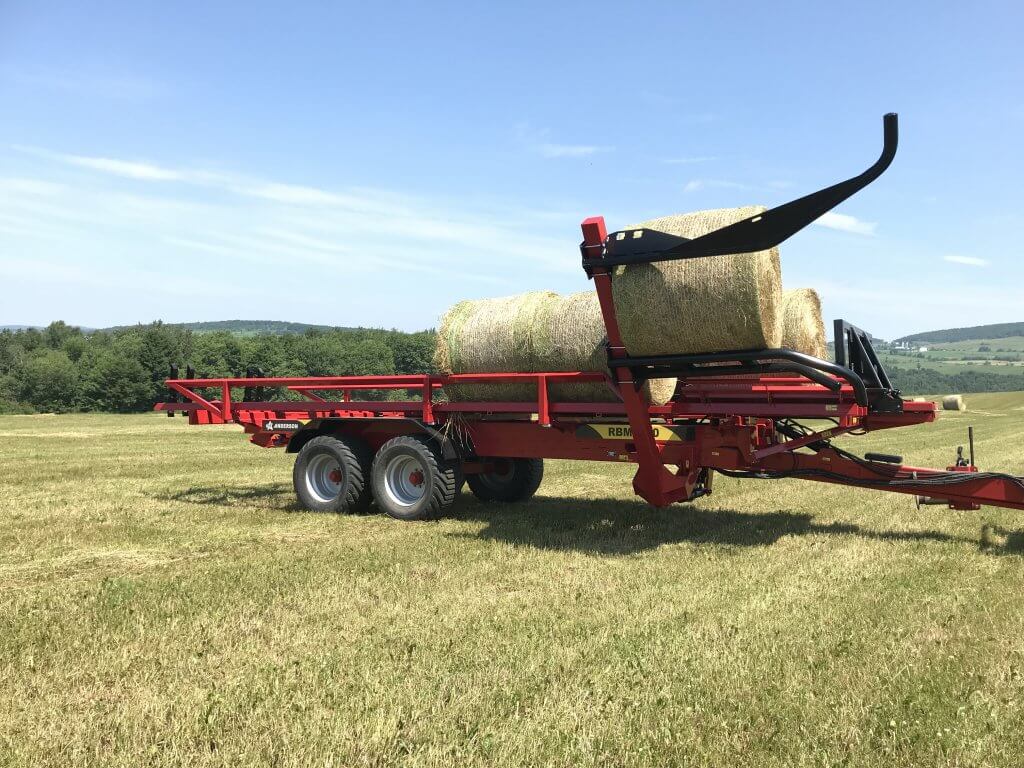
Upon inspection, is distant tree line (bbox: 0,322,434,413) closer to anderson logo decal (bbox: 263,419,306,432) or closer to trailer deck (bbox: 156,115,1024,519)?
anderson logo decal (bbox: 263,419,306,432)

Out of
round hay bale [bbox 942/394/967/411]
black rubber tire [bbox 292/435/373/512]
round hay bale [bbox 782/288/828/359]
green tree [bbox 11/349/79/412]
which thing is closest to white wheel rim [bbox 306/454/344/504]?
black rubber tire [bbox 292/435/373/512]

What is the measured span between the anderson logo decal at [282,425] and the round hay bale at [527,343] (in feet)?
7.43

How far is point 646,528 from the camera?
8.45m

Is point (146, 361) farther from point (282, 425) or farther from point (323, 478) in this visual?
point (323, 478)

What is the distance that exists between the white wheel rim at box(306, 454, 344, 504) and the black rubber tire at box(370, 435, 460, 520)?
729mm

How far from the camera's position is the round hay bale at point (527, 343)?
8039mm

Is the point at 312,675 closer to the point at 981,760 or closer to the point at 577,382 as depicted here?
the point at 981,760

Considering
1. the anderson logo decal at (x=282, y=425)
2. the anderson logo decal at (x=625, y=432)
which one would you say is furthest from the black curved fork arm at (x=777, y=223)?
the anderson logo decal at (x=282, y=425)

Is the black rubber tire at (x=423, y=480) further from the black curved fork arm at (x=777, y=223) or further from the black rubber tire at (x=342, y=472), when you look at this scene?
the black curved fork arm at (x=777, y=223)

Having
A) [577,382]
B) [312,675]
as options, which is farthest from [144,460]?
[312,675]

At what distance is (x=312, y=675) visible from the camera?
4.18 metres

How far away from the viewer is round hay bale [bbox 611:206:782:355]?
253 inches

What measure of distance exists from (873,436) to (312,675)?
2309 cm

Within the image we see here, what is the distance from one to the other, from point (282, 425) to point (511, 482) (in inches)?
118
